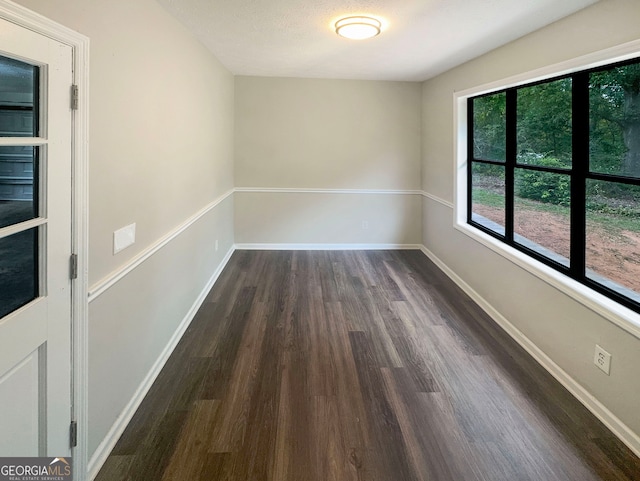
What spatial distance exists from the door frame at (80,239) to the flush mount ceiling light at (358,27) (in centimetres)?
194

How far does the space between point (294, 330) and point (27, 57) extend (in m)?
2.61

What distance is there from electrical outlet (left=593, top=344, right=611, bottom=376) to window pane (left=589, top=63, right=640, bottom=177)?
1005mm

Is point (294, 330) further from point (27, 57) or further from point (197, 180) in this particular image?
point (27, 57)

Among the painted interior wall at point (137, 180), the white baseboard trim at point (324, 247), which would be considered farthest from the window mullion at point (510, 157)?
the painted interior wall at point (137, 180)

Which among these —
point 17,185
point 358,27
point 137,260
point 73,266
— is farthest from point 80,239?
point 358,27

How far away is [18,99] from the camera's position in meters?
1.39

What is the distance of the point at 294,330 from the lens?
3486 mm

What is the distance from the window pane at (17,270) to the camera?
1357 millimetres

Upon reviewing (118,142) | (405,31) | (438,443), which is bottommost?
(438,443)

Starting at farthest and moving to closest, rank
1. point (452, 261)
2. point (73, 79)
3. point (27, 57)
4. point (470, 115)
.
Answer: point (452, 261) → point (470, 115) → point (73, 79) → point (27, 57)

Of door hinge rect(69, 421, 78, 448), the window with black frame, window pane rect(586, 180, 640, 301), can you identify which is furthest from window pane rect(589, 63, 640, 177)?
door hinge rect(69, 421, 78, 448)

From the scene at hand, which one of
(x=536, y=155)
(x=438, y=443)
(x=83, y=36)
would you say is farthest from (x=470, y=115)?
(x=83, y=36)

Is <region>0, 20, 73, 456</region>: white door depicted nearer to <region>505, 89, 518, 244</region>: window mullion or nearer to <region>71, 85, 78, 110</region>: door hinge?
<region>71, 85, 78, 110</region>: door hinge

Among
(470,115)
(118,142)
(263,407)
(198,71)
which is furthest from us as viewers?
(470,115)
